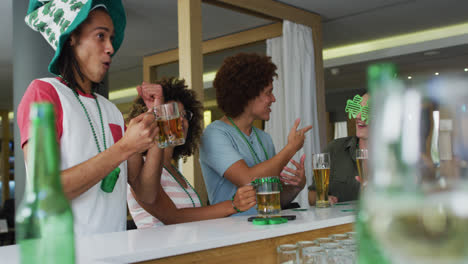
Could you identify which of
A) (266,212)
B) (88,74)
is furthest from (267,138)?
(88,74)

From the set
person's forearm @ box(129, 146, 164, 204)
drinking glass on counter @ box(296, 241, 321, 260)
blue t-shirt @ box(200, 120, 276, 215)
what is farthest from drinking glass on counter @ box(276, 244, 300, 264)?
blue t-shirt @ box(200, 120, 276, 215)

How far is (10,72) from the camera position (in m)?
8.65

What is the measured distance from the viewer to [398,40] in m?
7.41

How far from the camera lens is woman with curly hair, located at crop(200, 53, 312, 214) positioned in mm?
2445

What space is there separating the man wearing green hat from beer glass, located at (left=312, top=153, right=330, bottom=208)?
93cm

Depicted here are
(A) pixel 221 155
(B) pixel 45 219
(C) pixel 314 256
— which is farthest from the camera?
(A) pixel 221 155

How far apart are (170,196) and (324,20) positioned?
14.9 ft

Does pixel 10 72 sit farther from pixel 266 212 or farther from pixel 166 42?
pixel 266 212

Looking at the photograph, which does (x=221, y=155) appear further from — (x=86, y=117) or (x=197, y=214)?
(x=86, y=117)

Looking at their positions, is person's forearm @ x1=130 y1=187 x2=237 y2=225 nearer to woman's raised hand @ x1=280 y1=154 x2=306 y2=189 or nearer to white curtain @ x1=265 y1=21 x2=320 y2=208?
woman's raised hand @ x1=280 y1=154 x2=306 y2=189

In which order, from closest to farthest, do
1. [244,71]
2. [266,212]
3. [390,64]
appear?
[390,64], [266,212], [244,71]

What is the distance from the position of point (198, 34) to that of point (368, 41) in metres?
3.95

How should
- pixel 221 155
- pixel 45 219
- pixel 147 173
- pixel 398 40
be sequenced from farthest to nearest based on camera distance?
pixel 398 40 < pixel 221 155 < pixel 147 173 < pixel 45 219

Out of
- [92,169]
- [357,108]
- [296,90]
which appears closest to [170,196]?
[92,169]
